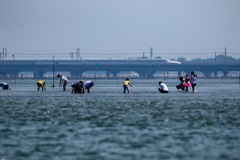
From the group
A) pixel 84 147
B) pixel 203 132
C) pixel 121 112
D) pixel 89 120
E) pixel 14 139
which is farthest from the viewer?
pixel 121 112

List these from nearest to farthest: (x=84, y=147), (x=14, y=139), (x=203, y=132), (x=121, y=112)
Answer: (x=84, y=147) → (x=14, y=139) → (x=203, y=132) → (x=121, y=112)

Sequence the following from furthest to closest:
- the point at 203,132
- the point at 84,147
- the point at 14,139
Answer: the point at 203,132 < the point at 14,139 < the point at 84,147

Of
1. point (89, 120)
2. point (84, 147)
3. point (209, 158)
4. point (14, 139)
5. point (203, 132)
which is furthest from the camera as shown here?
point (89, 120)

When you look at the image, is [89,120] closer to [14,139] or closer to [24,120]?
[24,120]

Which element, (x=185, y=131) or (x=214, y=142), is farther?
(x=185, y=131)

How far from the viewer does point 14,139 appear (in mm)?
21438

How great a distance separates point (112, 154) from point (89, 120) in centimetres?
1012

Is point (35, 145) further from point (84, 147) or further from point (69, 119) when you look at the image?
point (69, 119)

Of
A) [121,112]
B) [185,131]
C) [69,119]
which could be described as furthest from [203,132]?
[121,112]

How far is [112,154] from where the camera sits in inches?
714

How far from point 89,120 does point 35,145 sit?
27.3 ft

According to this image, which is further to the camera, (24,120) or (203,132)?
(24,120)

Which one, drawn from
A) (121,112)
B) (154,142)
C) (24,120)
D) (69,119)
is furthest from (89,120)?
(154,142)

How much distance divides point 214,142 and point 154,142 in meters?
1.96
